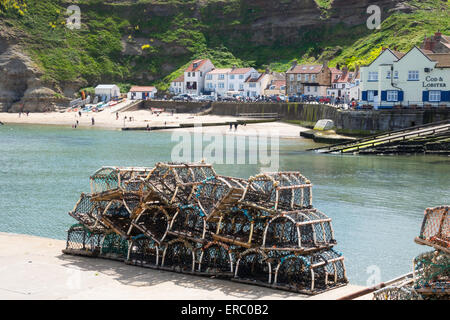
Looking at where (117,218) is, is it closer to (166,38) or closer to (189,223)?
(189,223)

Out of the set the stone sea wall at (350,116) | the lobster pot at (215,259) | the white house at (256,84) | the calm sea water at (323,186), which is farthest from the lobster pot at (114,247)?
the white house at (256,84)

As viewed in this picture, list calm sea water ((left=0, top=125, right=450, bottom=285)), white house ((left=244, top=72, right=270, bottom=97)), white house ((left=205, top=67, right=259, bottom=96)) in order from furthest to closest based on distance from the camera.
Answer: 1. white house ((left=205, top=67, right=259, bottom=96))
2. white house ((left=244, top=72, right=270, bottom=97))
3. calm sea water ((left=0, top=125, right=450, bottom=285))

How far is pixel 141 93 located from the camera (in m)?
112

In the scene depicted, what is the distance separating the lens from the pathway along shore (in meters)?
16.5

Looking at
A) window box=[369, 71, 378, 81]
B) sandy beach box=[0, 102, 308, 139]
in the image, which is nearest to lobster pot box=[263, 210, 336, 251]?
window box=[369, 71, 378, 81]

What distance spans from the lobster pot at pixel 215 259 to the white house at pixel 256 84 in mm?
87999

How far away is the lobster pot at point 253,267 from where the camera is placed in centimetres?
1769

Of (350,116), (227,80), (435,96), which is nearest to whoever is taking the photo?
(435,96)

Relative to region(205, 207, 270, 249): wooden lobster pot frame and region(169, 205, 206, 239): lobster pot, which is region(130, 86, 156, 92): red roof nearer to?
region(169, 205, 206, 239): lobster pot

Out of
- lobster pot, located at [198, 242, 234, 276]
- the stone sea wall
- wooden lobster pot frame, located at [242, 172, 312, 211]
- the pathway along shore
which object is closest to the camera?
the pathway along shore

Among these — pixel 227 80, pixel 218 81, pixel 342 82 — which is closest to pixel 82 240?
pixel 342 82

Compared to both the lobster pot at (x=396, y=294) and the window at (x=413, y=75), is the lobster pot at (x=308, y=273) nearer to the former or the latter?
the lobster pot at (x=396, y=294)

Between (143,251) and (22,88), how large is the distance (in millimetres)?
95746
